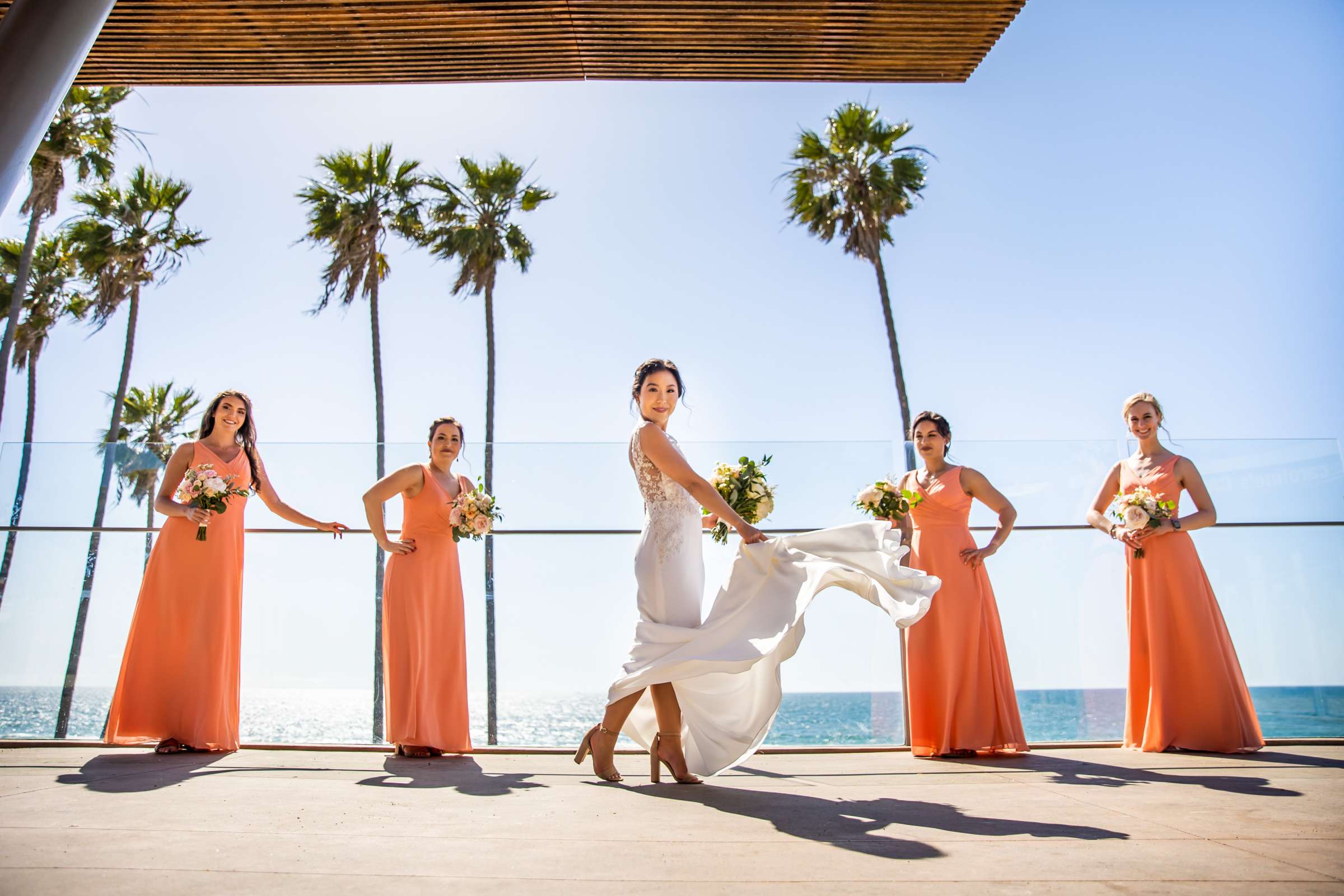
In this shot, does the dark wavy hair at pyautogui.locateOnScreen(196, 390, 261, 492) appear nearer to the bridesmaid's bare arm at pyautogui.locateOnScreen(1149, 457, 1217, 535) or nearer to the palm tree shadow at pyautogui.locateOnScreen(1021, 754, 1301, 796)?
the palm tree shadow at pyautogui.locateOnScreen(1021, 754, 1301, 796)

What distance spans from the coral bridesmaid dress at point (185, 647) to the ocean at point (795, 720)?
0.69 metres

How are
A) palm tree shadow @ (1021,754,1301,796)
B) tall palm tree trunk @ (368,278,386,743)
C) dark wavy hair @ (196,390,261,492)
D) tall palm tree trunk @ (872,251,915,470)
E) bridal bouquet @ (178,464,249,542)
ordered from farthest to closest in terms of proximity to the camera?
1. tall palm tree trunk @ (872,251,915,470)
2. tall palm tree trunk @ (368,278,386,743)
3. dark wavy hair @ (196,390,261,492)
4. bridal bouquet @ (178,464,249,542)
5. palm tree shadow @ (1021,754,1301,796)

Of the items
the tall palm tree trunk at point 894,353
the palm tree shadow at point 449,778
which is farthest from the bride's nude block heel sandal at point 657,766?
the tall palm tree trunk at point 894,353

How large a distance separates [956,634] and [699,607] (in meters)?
2.00

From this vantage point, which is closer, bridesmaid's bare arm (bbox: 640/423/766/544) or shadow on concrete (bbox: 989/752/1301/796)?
shadow on concrete (bbox: 989/752/1301/796)

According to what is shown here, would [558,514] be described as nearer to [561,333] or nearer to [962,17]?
[962,17]

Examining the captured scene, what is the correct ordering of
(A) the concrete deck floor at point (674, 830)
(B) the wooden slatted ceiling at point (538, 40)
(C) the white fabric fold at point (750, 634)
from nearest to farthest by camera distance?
(A) the concrete deck floor at point (674, 830)
(C) the white fabric fold at point (750, 634)
(B) the wooden slatted ceiling at point (538, 40)

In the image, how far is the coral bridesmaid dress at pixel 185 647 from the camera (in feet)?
16.6

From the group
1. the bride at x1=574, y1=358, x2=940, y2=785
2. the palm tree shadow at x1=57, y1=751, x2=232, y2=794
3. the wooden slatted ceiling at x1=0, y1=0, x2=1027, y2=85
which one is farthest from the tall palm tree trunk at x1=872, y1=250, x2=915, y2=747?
the palm tree shadow at x1=57, y1=751, x2=232, y2=794

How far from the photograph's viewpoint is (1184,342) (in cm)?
1242

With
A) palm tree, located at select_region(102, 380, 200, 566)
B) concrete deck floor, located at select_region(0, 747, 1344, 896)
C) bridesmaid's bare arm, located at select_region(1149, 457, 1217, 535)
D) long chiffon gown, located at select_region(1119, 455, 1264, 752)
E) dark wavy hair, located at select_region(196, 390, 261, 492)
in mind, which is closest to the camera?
concrete deck floor, located at select_region(0, 747, 1344, 896)

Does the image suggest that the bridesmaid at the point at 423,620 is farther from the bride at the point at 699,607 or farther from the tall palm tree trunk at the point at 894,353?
the tall palm tree trunk at the point at 894,353

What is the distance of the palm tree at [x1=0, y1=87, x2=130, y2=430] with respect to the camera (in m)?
16.5

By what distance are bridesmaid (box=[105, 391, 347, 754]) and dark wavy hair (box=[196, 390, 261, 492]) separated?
4.8 inches
